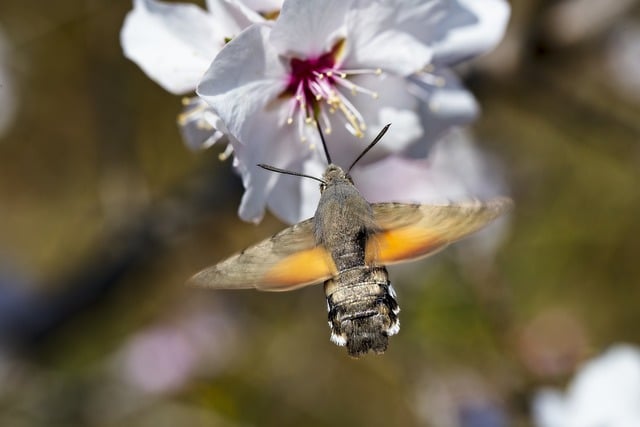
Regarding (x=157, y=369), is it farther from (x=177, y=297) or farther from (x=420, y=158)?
(x=420, y=158)

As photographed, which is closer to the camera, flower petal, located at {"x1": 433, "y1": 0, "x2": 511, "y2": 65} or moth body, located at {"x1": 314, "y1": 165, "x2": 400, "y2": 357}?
moth body, located at {"x1": 314, "y1": 165, "x2": 400, "y2": 357}

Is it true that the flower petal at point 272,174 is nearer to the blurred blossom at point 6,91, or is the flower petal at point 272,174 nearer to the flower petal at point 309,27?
the flower petal at point 309,27

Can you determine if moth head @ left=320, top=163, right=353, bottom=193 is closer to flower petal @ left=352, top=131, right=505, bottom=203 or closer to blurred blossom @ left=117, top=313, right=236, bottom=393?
flower petal @ left=352, top=131, right=505, bottom=203

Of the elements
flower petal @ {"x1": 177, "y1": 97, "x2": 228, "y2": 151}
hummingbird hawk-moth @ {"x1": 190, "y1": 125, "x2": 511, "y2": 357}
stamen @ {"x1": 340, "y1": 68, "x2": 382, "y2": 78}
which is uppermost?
stamen @ {"x1": 340, "y1": 68, "x2": 382, "y2": 78}

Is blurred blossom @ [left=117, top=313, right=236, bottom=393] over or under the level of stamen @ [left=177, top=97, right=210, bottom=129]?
under

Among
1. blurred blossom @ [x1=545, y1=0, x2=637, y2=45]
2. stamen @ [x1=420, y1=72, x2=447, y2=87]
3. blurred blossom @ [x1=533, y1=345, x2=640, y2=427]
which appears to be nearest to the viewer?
stamen @ [x1=420, y1=72, x2=447, y2=87]

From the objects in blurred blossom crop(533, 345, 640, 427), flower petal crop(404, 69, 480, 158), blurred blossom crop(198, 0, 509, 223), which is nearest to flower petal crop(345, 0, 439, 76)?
blurred blossom crop(198, 0, 509, 223)

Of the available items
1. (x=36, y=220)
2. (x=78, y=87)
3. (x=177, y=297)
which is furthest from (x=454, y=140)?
(x=36, y=220)
